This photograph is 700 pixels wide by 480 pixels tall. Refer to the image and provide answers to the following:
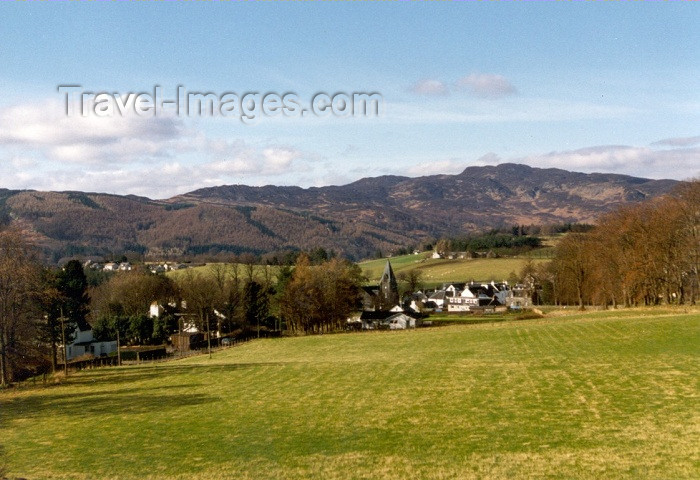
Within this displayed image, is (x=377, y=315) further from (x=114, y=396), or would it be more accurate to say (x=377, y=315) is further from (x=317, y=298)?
(x=114, y=396)

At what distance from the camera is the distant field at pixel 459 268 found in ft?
489

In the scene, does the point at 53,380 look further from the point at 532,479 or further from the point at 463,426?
the point at 532,479

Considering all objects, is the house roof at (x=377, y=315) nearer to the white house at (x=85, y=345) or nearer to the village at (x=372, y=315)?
the village at (x=372, y=315)

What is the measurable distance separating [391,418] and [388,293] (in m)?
87.9

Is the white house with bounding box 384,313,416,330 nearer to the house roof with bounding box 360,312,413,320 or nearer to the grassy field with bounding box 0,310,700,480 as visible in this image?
the house roof with bounding box 360,312,413,320

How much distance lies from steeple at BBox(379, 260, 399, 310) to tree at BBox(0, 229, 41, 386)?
67.9m

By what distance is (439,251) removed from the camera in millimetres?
192625

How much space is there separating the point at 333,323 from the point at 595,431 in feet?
200

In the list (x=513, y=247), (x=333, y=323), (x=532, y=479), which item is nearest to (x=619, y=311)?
(x=333, y=323)

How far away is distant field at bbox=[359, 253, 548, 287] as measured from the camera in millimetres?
149125

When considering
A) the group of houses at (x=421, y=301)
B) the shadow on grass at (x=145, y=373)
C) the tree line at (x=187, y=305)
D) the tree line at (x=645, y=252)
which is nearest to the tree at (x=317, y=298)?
the tree line at (x=187, y=305)

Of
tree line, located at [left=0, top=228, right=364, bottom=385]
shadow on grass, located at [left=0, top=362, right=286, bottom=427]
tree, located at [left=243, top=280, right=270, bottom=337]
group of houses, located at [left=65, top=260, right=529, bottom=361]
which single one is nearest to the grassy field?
shadow on grass, located at [left=0, top=362, right=286, bottom=427]

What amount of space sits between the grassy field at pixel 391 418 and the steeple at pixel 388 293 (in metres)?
62.2

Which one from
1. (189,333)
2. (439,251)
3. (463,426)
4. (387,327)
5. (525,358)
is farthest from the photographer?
(439,251)
